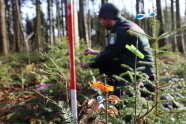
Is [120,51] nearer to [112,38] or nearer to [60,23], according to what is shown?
[112,38]

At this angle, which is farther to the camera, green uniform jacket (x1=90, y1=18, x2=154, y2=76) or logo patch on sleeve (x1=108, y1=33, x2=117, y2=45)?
logo patch on sleeve (x1=108, y1=33, x2=117, y2=45)

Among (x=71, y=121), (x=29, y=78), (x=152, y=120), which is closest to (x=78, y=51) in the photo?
(x=29, y=78)

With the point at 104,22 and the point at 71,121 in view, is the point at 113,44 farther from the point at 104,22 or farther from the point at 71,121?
the point at 71,121

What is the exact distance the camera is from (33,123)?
242 centimetres

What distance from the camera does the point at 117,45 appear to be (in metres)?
2.46

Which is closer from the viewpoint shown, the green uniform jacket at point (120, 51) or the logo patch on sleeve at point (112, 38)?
the green uniform jacket at point (120, 51)

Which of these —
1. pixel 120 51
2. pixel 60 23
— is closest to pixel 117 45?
pixel 120 51

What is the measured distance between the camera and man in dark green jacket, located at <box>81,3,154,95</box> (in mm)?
2324

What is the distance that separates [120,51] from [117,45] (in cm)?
9

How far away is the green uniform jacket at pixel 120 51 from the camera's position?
2.32 m

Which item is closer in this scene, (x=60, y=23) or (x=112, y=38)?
(x=112, y=38)

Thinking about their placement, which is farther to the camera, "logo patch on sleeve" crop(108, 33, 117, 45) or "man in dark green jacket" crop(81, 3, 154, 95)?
"logo patch on sleeve" crop(108, 33, 117, 45)

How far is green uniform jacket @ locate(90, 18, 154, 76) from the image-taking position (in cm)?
232

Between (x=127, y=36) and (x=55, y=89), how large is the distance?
123cm
